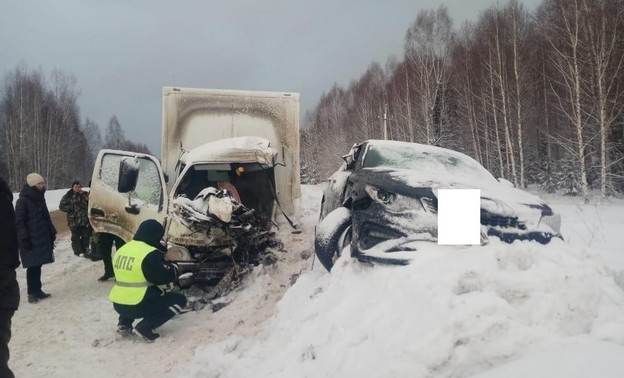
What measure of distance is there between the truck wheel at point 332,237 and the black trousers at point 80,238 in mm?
5484

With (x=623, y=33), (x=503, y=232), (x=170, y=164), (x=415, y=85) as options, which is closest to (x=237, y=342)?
(x=503, y=232)

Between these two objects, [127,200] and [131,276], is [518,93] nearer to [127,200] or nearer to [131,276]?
[127,200]

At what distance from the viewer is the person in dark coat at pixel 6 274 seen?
285cm

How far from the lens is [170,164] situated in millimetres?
7715

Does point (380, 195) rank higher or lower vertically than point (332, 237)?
higher

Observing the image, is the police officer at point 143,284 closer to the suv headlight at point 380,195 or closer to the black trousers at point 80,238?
the suv headlight at point 380,195

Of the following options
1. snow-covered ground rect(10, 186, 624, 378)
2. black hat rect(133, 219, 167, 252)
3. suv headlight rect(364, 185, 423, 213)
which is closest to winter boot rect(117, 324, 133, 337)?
snow-covered ground rect(10, 186, 624, 378)

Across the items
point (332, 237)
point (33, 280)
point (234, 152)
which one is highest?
point (234, 152)

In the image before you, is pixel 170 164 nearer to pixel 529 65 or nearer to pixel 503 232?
pixel 503 232

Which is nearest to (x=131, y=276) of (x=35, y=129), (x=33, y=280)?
(x=33, y=280)

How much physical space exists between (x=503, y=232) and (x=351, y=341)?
183cm

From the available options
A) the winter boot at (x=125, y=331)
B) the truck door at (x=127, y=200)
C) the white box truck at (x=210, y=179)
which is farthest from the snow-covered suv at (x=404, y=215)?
the truck door at (x=127, y=200)

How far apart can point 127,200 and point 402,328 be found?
16.4ft

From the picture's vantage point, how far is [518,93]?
22719 millimetres
